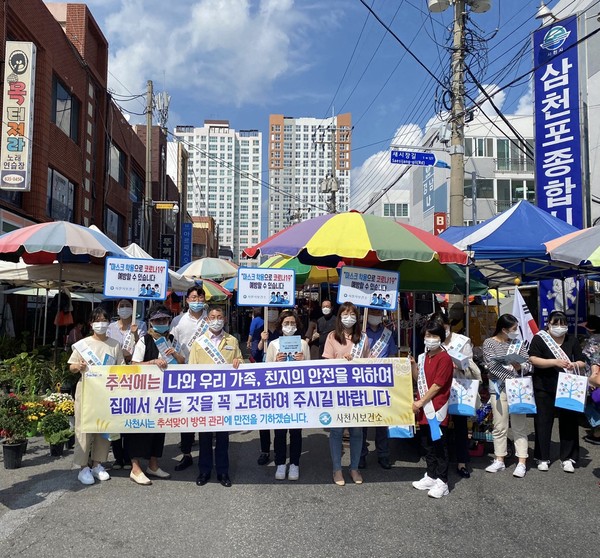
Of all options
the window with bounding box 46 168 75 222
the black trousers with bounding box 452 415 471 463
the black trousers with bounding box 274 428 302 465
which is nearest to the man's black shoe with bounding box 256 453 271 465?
the black trousers with bounding box 274 428 302 465

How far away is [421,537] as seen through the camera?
4.11m

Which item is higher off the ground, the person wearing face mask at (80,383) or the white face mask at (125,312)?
the white face mask at (125,312)

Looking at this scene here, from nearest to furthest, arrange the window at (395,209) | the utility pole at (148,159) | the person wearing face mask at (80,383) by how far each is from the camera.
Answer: the person wearing face mask at (80,383)
the utility pole at (148,159)
the window at (395,209)

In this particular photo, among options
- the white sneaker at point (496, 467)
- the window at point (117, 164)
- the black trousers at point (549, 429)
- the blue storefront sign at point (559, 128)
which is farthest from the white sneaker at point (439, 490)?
the window at point (117, 164)

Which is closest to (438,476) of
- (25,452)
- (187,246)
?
(25,452)

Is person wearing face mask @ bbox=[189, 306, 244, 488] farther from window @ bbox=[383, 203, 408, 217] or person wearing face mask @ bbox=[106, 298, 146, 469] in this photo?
window @ bbox=[383, 203, 408, 217]

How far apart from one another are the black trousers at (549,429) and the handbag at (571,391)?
20 cm

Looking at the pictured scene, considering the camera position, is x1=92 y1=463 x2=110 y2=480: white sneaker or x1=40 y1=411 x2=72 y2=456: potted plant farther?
x1=40 y1=411 x2=72 y2=456: potted plant

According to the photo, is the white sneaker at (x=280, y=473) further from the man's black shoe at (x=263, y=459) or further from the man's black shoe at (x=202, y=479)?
the man's black shoe at (x=202, y=479)

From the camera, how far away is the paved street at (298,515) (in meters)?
3.92

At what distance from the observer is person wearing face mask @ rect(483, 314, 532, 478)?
5773mm

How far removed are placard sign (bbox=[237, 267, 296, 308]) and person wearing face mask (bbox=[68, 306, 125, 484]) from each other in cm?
166

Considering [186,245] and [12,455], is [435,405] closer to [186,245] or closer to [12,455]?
[12,455]

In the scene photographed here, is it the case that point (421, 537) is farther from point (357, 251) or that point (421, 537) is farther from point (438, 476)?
point (357, 251)
